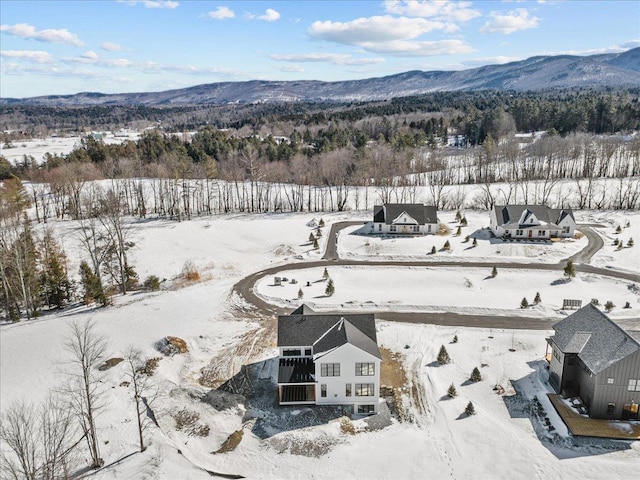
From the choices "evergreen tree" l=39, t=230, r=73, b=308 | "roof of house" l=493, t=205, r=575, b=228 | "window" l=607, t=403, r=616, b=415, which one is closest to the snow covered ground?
"window" l=607, t=403, r=616, b=415

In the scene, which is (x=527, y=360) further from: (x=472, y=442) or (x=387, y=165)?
(x=387, y=165)

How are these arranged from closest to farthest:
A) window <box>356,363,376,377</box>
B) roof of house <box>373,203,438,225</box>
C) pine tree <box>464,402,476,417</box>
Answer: pine tree <box>464,402,476,417</box> → window <box>356,363,376,377</box> → roof of house <box>373,203,438,225</box>

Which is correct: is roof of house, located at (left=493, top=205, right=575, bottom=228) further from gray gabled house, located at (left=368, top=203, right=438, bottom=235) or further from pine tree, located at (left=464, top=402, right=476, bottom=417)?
pine tree, located at (left=464, top=402, right=476, bottom=417)

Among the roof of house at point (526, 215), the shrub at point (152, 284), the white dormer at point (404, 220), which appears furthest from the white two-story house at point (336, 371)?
the roof of house at point (526, 215)

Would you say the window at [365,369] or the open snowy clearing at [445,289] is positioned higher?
the window at [365,369]

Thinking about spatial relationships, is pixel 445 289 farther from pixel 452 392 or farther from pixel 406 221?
pixel 406 221

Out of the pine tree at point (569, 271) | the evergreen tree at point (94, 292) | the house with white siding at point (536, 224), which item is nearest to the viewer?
the evergreen tree at point (94, 292)

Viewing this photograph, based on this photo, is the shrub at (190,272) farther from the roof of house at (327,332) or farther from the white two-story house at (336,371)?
the white two-story house at (336,371)

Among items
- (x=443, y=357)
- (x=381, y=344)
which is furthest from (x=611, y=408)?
(x=381, y=344)
